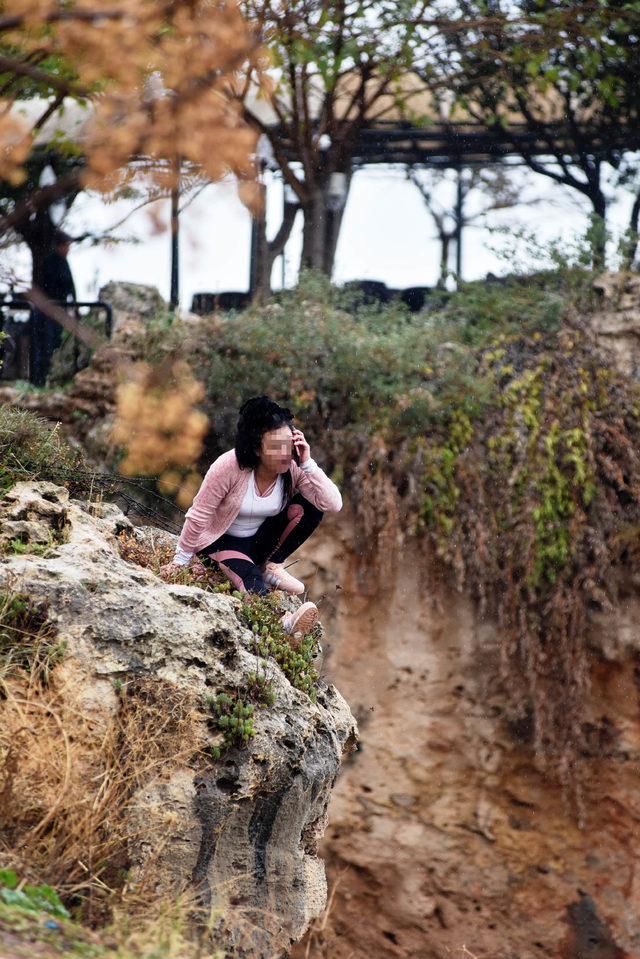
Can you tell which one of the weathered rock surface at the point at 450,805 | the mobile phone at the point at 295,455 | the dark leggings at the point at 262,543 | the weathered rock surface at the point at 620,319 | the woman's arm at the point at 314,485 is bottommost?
the weathered rock surface at the point at 450,805

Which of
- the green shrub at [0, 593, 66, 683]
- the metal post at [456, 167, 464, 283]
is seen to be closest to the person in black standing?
the metal post at [456, 167, 464, 283]

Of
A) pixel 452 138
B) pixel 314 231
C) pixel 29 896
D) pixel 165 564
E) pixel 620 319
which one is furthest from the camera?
pixel 452 138

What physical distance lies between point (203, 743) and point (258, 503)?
150 cm

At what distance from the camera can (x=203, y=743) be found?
418 cm

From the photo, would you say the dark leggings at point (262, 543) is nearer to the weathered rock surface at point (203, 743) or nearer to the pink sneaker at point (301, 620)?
the pink sneaker at point (301, 620)

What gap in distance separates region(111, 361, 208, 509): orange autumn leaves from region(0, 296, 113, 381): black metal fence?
230 cm

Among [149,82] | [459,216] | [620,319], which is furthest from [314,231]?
[620,319]

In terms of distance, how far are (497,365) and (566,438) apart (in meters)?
1.01

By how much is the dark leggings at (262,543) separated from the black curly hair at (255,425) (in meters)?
0.35

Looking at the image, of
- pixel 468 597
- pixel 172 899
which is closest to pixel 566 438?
pixel 468 597

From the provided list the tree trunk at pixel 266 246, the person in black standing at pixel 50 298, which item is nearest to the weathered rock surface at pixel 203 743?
the person in black standing at pixel 50 298

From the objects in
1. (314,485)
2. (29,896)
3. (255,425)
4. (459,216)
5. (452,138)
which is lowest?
(29,896)

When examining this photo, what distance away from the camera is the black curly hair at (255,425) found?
5.19 metres

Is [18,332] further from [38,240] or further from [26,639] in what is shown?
[26,639]
